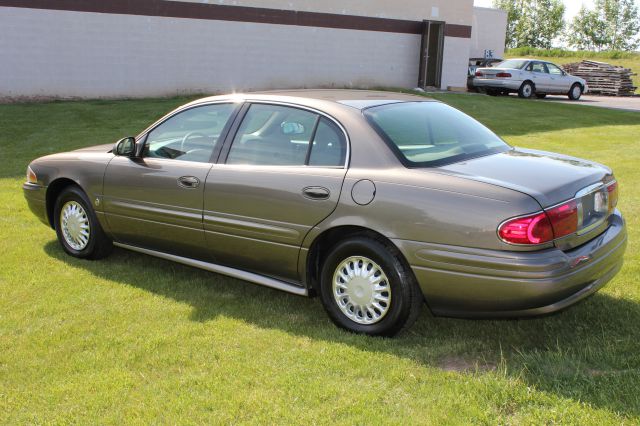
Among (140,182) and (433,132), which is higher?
(433,132)

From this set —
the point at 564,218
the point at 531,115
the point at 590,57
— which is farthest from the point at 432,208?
the point at 590,57

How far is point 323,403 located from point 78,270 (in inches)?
117

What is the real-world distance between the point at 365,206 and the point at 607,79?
3005 cm

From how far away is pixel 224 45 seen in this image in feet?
66.1

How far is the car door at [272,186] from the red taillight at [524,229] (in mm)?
1044

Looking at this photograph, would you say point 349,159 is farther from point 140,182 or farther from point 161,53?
point 161,53

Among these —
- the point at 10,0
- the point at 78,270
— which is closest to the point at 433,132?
the point at 78,270

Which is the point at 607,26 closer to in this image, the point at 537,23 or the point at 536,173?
the point at 537,23

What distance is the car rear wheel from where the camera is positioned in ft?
83.4

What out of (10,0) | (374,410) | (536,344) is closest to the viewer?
(374,410)

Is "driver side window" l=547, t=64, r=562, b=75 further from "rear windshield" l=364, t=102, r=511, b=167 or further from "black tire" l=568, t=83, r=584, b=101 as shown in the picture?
"rear windshield" l=364, t=102, r=511, b=167

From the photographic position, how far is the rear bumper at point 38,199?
19.5 ft

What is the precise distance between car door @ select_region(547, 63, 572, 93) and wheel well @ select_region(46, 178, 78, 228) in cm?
2238

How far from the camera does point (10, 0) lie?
1683cm
